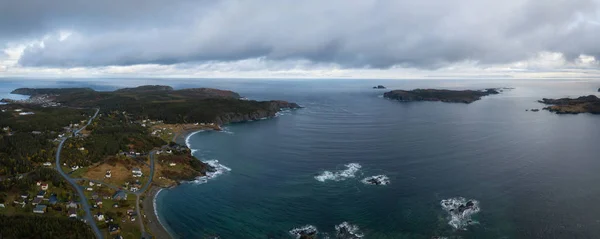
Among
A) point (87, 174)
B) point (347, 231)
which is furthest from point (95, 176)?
point (347, 231)

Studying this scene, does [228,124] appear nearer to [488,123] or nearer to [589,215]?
[488,123]

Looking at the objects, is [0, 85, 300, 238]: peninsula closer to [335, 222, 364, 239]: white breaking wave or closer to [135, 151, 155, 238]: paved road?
[135, 151, 155, 238]: paved road

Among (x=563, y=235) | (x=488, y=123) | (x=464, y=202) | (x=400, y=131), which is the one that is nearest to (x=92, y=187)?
(x=464, y=202)

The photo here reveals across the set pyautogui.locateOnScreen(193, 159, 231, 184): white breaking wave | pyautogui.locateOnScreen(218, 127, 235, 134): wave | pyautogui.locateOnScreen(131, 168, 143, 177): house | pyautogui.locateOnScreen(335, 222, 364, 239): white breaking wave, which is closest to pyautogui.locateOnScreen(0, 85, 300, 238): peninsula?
pyautogui.locateOnScreen(131, 168, 143, 177): house

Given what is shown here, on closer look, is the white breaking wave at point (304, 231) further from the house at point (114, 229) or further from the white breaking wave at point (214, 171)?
the white breaking wave at point (214, 171)

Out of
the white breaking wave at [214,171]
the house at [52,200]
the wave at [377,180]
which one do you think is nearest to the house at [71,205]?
the house at [52,200]
